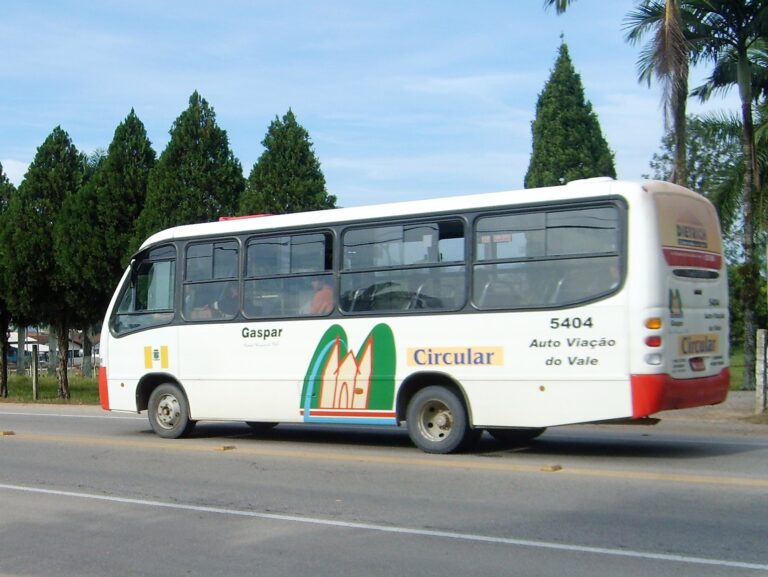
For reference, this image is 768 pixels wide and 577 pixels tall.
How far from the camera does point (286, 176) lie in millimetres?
23906

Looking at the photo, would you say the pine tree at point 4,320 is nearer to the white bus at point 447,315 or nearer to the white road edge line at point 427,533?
the white bus at point 447,315

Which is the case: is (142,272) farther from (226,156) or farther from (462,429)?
(226,156)

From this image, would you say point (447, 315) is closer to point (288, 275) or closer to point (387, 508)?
point (288, 275)

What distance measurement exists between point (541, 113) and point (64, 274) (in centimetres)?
1577

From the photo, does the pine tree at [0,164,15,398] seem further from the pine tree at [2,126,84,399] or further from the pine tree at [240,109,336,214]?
the pine tree at [240,109,336,214]

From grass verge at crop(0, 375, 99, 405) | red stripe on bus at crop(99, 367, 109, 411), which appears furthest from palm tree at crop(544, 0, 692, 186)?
grass verge at crop(0, 375, 99, 405)

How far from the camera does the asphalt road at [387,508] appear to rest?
715 cm

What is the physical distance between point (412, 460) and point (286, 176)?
1317cm

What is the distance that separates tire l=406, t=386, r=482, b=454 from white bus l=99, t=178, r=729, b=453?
0.02m


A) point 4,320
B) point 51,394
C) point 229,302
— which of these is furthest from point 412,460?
point 4,320

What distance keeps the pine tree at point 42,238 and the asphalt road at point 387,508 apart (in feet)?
51.9

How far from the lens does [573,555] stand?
7164 millimetres

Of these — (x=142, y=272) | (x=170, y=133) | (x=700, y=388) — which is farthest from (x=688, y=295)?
(x=170, y=133)

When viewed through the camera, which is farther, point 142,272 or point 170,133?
point 170,133
